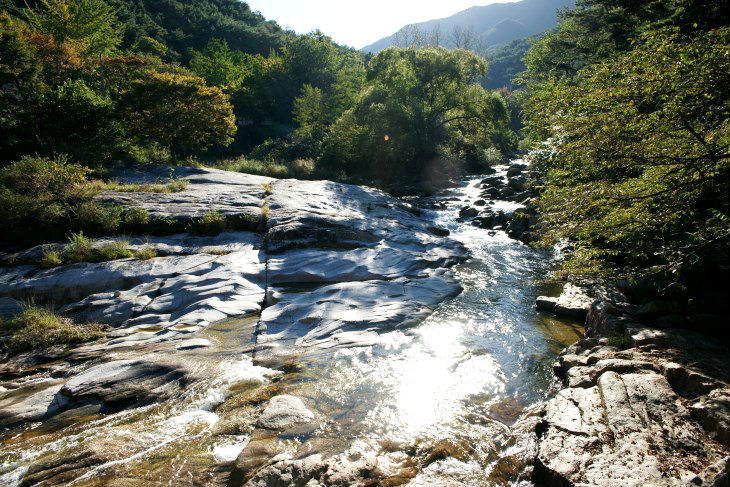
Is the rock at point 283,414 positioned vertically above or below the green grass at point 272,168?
below

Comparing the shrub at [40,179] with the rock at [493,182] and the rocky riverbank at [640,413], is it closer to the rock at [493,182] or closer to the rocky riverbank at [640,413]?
the rocky riverbank at [640,413]

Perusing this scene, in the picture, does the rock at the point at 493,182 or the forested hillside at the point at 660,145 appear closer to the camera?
the forested hillside at the point at 660,145

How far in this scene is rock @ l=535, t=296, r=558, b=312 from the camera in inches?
409

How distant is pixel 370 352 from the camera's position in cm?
827

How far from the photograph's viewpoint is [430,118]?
31828mm

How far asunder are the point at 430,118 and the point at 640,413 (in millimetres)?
29605

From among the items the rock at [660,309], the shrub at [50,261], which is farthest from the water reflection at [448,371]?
the shrub at [50,261]

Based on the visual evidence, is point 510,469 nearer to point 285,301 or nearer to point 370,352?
point 370,352

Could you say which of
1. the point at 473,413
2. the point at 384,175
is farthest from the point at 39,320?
the point at 384,175

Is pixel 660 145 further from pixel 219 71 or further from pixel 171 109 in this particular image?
pixel 219 71

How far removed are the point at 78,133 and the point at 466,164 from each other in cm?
2902

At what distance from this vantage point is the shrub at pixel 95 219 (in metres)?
12.3

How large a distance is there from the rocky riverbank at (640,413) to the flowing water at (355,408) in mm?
806

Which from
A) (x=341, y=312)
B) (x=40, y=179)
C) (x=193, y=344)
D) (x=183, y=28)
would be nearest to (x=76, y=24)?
Result: (x=40, y=179)
